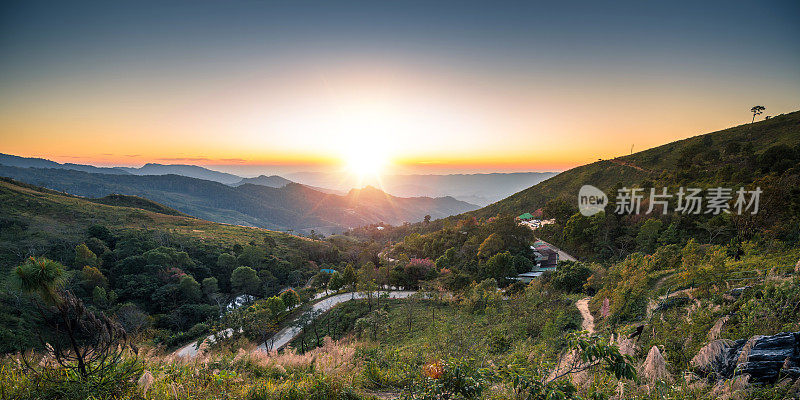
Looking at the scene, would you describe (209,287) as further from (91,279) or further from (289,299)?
(289,299)

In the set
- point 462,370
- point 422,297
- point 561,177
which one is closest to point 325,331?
point 422,297

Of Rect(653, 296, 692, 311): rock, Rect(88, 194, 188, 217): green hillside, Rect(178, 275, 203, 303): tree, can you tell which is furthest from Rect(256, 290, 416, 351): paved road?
Rect(88, 194, 188, 217): green hillside

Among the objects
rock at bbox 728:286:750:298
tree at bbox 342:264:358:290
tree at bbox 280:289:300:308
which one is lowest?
tree at bbox 280:289:300:308

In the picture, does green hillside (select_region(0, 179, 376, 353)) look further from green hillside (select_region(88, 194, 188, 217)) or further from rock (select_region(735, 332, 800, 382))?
rock (select_region(735, 332, 800, 382))

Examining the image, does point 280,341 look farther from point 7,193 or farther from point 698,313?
point 7,193

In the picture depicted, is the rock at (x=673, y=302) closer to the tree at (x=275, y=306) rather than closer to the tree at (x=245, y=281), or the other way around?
the tree at (x=275, y=306)

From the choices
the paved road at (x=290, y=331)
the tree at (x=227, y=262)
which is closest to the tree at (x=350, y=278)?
the paved road at (x=290, y=331)

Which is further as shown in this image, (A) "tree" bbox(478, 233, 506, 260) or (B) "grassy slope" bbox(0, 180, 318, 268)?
(B) "grassy slope" bbox(0, 180, 318, 268)
